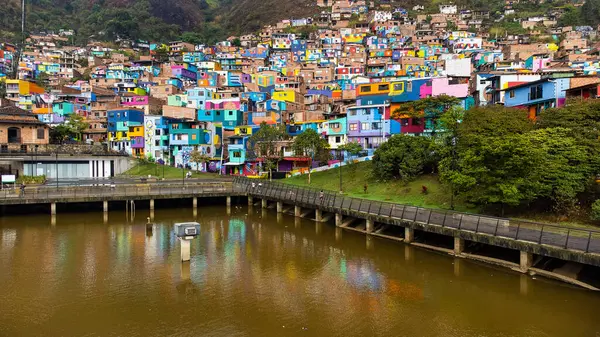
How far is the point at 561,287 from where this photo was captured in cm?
2325

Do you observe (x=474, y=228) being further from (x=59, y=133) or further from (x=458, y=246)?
(x=59, y=133)

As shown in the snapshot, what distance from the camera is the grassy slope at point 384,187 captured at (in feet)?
137

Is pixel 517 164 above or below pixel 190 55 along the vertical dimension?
below

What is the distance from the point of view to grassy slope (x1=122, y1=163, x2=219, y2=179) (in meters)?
70.5

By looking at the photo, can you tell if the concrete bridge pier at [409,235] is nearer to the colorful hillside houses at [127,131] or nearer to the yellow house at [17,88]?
the colorful hillside houses at [127,131]

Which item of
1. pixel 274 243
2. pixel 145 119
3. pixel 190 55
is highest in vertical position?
pixel 190 55

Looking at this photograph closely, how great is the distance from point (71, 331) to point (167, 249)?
1386cm

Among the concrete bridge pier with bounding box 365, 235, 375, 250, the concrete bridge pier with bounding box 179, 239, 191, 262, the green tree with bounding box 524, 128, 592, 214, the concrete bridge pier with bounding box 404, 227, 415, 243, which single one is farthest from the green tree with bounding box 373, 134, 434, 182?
the concrete bridge pier with bounding box 179, 239, 191, 262

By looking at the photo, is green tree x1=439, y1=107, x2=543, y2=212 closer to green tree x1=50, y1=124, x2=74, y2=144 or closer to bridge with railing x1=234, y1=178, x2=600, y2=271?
bridge with railing x1=234, y1=178, x2=600, y2=271

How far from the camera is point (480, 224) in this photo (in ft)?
90.8

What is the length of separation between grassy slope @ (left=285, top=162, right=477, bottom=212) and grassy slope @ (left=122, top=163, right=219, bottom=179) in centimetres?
1647

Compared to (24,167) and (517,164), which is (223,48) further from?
(517,164)

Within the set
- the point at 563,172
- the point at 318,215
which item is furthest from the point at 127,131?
the point at 563,172

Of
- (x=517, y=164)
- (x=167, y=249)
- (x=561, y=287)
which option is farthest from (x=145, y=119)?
(x=561, y=287)
